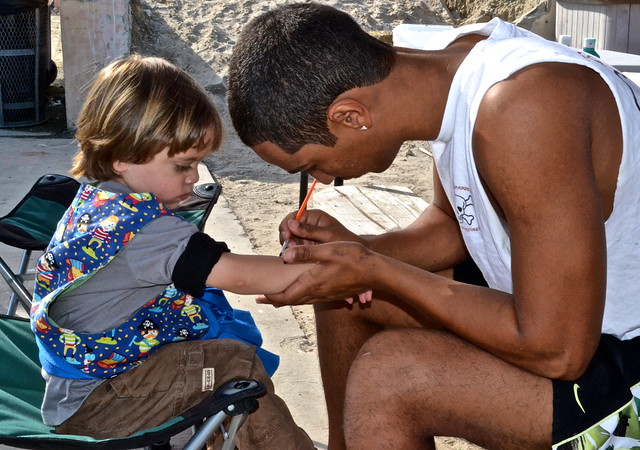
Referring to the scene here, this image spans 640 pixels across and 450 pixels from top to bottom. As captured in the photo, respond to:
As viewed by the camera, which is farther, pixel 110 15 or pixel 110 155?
pixel 110 15

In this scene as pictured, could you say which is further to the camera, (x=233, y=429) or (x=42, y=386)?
(x=42, y=386)

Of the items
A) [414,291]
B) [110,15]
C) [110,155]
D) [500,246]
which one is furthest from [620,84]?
[110,15]

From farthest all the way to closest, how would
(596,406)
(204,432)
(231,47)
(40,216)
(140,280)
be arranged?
(231,47) → (40,216) → (140,280) → (204,432) → (596,406)

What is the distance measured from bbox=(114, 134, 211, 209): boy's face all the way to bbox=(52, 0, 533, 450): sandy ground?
82.4 inches

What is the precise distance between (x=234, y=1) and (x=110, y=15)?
1646mm

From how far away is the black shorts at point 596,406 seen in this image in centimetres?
176

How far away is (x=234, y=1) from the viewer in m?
Result: 7.94

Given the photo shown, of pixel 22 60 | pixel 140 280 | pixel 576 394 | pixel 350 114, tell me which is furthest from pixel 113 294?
pixel 22 60

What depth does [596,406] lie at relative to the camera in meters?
1.79

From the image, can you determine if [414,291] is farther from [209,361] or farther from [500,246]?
[209,361]

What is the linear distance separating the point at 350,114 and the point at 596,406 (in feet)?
2.69

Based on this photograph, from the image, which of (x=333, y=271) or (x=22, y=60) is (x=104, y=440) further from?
(x=22, y=60)

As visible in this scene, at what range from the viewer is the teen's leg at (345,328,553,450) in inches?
70.2

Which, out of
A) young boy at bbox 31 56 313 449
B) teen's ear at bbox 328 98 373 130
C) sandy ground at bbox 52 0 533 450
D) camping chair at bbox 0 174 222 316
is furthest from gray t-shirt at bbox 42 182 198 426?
sandy ground at bbox 52 0 533 450
